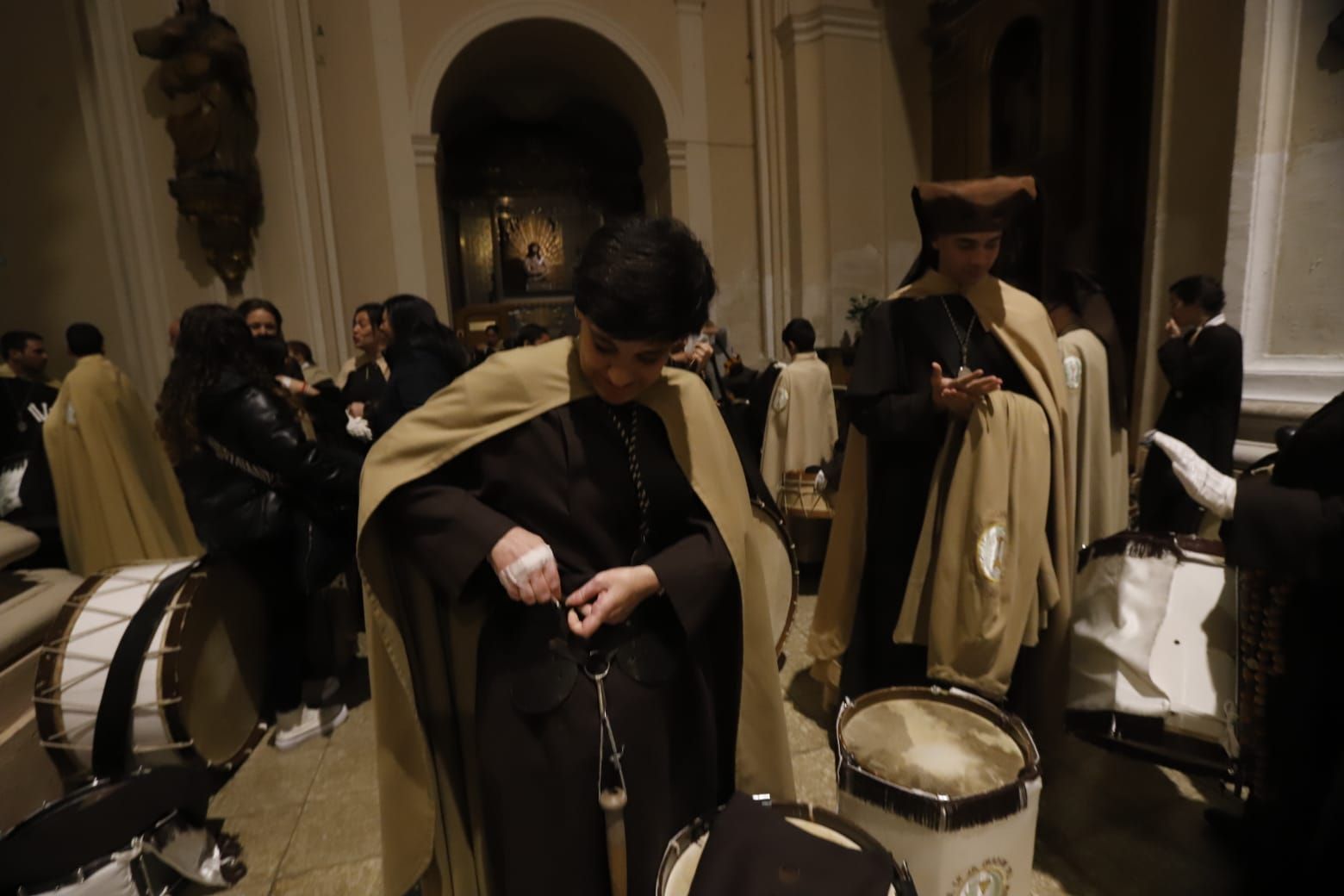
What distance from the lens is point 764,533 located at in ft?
9.50

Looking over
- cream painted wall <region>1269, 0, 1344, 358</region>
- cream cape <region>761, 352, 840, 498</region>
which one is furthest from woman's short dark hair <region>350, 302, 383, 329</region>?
cream painted wall <region>1269, 0, 1344, 358</region>

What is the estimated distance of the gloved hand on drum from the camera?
1.20 metres

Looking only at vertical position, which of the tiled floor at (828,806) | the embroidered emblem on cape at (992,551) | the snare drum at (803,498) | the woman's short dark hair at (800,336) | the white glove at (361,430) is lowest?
the tiled floor at (828,806)

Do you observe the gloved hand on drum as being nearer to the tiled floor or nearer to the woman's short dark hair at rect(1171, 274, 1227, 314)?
the tiled floor

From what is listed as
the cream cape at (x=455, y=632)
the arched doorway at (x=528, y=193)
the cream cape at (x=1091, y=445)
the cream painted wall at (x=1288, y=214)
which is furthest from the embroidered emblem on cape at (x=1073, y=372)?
the arched doorway at (x=528, y=193)

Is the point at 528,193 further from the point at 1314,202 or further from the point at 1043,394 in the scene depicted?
the point at 1043,394

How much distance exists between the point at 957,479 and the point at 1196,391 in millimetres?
2396

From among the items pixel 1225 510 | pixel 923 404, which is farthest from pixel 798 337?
pixel 1225 510

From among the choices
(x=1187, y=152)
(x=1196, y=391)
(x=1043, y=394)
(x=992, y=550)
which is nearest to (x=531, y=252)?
(x=1187, y=152)

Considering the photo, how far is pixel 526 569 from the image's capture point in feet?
3.94

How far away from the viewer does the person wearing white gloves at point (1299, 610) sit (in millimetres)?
1422

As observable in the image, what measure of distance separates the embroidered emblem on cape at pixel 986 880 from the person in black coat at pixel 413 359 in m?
2.67

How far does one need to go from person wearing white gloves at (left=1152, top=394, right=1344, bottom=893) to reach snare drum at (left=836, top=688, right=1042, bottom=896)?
59 centimetres

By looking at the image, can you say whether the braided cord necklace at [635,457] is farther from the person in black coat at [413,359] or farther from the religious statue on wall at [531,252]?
the religious statue on wall at [531,252]
